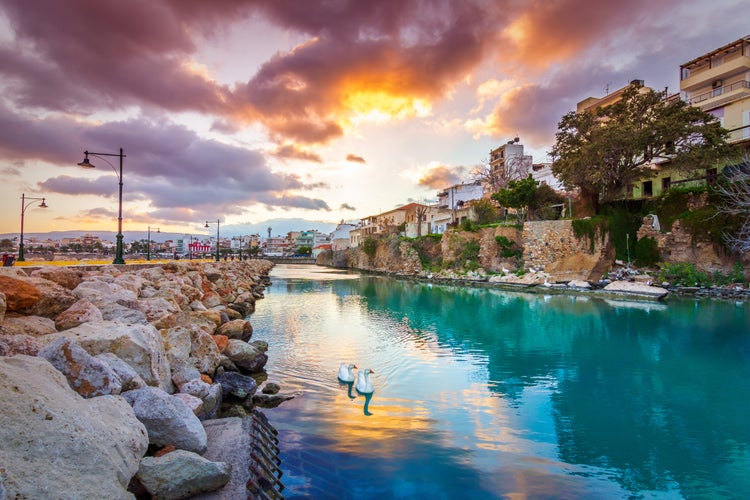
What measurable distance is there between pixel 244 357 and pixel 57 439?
6.38 metres

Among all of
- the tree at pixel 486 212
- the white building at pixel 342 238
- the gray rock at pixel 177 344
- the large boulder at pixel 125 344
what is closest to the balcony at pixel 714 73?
the tree at pixel 486 212

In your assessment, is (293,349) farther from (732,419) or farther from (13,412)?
(732,419)

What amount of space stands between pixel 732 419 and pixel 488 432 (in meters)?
4.60

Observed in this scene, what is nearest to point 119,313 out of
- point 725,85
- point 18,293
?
point 18,293

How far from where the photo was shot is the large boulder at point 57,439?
274 cm

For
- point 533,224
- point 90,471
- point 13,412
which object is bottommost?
point 90,471

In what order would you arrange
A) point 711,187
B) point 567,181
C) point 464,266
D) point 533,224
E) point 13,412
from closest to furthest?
point 13,412 → point 711,187 → point 567,181 → point 533,224 → point 464,266

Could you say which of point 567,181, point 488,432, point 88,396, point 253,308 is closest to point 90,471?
point 88,396

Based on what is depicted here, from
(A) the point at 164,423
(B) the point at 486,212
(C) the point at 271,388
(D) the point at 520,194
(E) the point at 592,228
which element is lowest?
(C) the point at 271,388

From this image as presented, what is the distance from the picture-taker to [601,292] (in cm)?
2620

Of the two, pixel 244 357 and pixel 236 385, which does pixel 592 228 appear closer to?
pixel 244 357

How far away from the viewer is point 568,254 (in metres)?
32.5

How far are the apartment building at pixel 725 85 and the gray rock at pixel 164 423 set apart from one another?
A: 3828 centimetres

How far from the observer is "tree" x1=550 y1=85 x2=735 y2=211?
89.6ft
